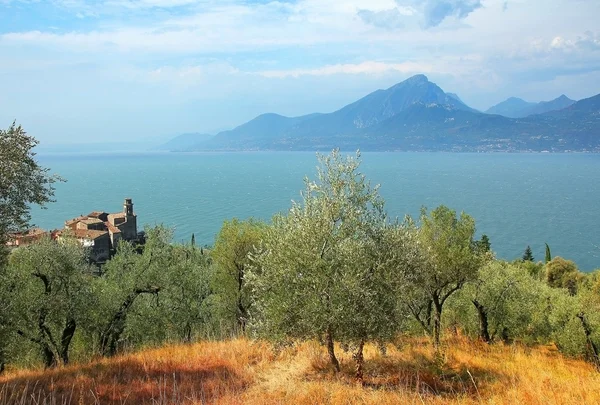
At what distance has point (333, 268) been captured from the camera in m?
12.5

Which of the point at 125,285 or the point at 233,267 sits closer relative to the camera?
the point at 125,285

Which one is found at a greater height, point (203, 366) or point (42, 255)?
point (42, 255)

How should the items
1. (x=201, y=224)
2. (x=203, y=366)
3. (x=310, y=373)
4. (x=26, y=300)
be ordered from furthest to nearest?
(x=201, y=224) → (x=26, y=300) → (x=203, y=366) → (x=310, y=373)

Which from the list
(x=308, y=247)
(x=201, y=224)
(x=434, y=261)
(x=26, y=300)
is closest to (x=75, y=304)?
(x=26, y=300)

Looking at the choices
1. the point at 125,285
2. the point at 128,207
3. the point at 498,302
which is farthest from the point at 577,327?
the point at 128,207

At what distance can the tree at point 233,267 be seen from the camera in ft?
106

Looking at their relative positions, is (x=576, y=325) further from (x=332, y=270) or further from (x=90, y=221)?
(x=90, y=221)

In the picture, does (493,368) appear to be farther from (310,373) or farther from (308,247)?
(308,247)

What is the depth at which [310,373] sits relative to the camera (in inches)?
533

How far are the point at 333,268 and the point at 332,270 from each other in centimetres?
7

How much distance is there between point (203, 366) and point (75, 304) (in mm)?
9936

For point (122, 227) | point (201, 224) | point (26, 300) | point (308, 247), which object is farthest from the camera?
point (201, 224)

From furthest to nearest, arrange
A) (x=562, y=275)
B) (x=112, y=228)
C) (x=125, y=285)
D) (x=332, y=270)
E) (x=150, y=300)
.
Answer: (x=112, y=228)
(x=562, y=275)
(x=150, y=300)
(x=125, y=285)
(x=332, y=270)

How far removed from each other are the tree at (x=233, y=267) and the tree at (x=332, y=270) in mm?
19109
